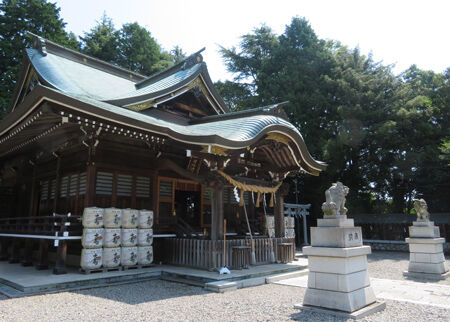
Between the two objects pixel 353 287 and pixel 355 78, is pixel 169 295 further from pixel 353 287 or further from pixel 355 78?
pixel 355 78

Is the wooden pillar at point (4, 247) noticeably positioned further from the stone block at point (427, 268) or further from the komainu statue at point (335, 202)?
Result: the stone block at point (427, 268)

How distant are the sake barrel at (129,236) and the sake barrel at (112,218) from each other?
0.86 ft

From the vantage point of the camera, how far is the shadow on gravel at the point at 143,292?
5895 millimetres

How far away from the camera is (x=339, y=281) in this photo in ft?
16.2

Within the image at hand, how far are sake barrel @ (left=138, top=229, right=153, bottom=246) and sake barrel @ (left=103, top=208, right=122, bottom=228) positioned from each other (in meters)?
0.65

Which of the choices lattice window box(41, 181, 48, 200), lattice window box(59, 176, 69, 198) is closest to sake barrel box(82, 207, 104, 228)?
lattice window box(59, 176, 69, 198)

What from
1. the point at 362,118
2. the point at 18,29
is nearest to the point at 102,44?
the point at 18,29

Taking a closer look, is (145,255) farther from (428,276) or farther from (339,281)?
(428,276)

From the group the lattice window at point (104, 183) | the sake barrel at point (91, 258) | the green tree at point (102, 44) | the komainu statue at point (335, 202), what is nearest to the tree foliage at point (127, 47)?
the green tree at point (102, 44)

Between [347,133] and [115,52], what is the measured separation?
20.7m

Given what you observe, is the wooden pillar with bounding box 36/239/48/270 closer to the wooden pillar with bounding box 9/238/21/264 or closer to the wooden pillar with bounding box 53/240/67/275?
the wooden pillar with bounding box 53/240/67/275

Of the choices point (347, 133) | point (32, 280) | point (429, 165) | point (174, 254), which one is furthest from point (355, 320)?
point (429, 165)

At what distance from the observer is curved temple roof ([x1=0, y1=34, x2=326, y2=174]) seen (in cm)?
709

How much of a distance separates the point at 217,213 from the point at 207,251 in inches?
39.6
